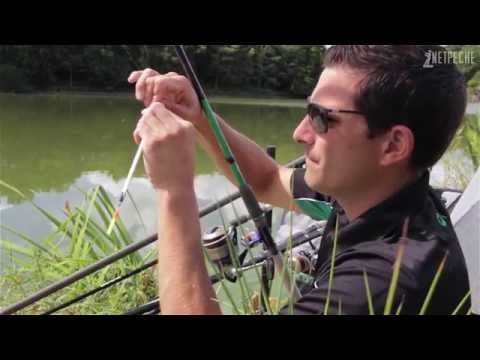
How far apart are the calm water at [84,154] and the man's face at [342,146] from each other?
2.04 m

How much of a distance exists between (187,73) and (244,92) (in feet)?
70.2

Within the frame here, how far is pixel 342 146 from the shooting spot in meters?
1.06

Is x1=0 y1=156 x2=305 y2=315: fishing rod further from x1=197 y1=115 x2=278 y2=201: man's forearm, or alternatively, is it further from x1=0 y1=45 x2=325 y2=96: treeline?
x1=0 y1=45 x2=325 y2=96: treeline

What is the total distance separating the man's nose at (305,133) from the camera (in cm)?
111

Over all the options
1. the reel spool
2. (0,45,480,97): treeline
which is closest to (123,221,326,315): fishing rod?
the reel spool

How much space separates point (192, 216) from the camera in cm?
89

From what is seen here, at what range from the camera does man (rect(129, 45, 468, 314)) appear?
86cm

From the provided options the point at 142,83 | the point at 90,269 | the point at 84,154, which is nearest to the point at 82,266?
the point at 90,269

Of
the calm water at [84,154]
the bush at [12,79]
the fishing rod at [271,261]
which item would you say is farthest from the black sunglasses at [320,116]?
the bush at [12,79]

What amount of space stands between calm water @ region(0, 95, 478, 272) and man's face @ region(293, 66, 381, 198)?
6.71 ft

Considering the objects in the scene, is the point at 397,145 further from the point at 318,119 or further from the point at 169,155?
the point at 169,155

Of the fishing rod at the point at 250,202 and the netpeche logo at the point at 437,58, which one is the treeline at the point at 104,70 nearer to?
the fishing rod at the point at 250,202

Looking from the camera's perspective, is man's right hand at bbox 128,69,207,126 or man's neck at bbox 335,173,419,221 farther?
man's right hand at bbox 128,69,207,126
